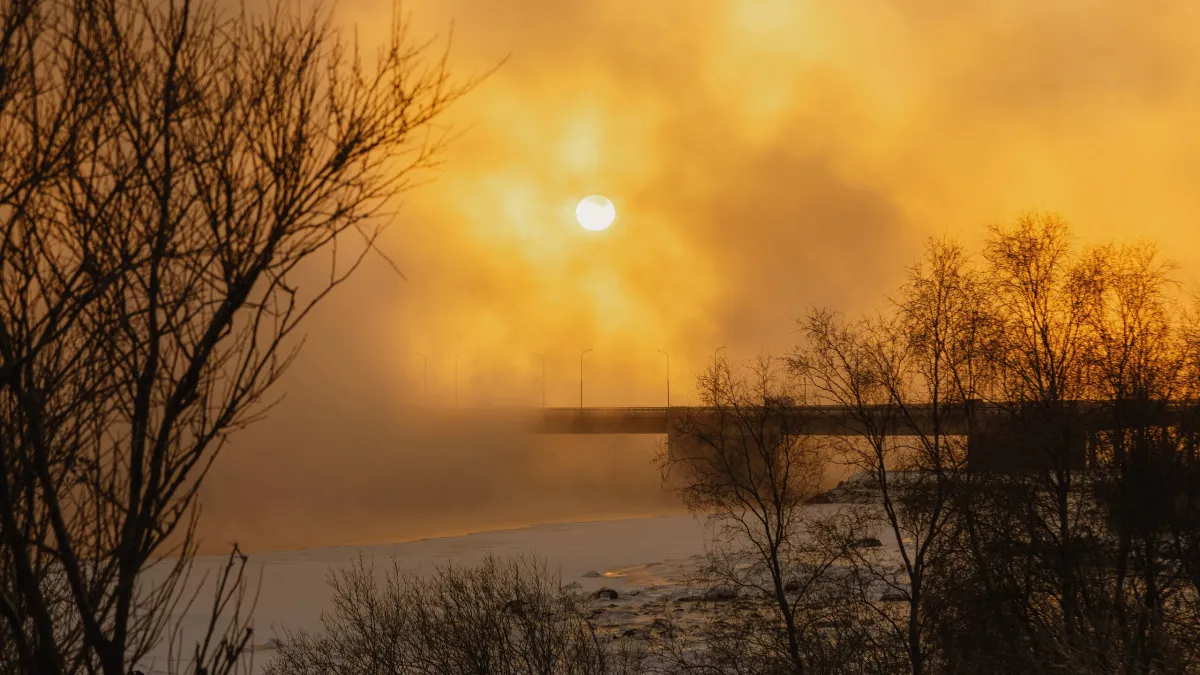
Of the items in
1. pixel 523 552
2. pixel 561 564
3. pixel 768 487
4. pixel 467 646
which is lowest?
pixel 561 564

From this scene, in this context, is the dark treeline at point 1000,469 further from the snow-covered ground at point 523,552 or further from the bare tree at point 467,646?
the snow-covered ground at point 523,552

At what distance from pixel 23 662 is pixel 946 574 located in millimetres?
33294

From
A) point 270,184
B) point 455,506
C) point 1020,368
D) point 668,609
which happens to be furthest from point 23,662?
point 455,506

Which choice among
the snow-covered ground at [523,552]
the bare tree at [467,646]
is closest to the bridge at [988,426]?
the bare tree at [467,646]

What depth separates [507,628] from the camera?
38.4 meters

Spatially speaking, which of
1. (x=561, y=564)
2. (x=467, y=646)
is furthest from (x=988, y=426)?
(x=561, y=564)

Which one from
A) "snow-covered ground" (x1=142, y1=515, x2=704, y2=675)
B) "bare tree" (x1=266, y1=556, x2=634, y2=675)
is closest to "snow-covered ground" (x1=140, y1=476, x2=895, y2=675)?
"snow-covered ground" (x1=142, y1=515, x2=704, y2=675)

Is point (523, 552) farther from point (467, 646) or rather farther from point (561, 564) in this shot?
point (467, 646)

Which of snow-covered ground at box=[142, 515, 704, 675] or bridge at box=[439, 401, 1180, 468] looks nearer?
bridge at box=[439, 401, 1180, 468]

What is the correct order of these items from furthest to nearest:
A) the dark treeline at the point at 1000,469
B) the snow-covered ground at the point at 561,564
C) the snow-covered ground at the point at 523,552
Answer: the snow-covered ground at the point at 523,552, the snow-covered ground at the point at 561,564, the dark treeline at the point at 1000,469

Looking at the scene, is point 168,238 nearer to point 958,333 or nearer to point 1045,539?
point 1045,539

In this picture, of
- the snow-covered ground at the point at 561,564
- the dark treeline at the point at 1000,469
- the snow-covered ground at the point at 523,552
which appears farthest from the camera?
the snow-covered ground at the point at 523,552

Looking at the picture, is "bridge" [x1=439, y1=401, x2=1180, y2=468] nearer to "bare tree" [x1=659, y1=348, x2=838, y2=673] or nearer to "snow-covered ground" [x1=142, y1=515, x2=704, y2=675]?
"bare tree" [x1=659, y1=348, x2=838, y2=673]

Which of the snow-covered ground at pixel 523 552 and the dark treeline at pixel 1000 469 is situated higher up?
the dark treeline at pixel 1000 469
